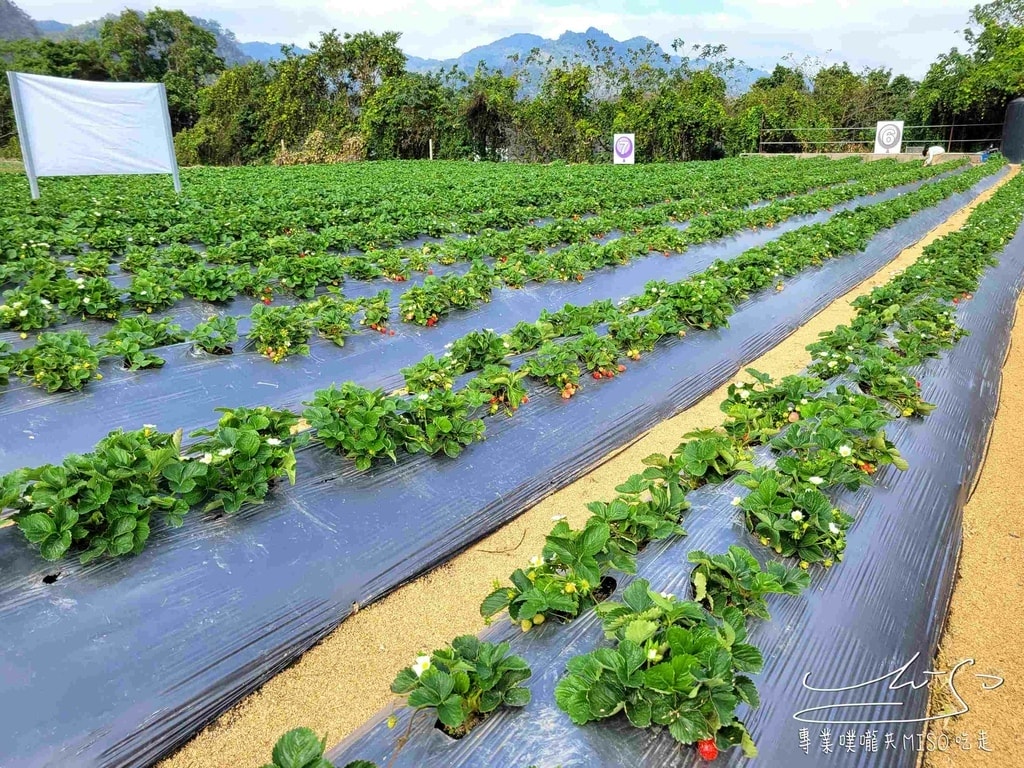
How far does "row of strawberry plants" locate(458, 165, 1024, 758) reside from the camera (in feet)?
5.59

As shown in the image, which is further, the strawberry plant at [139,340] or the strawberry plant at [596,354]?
the strawberry plant at [596,354]

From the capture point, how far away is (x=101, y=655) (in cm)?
218

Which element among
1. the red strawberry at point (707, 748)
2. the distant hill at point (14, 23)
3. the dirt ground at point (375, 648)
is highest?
the distant hill at point (14, 23)

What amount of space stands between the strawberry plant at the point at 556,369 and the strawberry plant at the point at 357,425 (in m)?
1.22

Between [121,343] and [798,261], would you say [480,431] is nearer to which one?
[121,343]

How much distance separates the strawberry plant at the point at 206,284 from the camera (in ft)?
19.0

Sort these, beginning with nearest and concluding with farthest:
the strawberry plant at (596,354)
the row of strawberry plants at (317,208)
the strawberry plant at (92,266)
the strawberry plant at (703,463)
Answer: the strawberry plant at (703,463)
the strawberry plant at (596,354)
the strawberry plant at (92,266)
the row of strawberry plants at (317,208)

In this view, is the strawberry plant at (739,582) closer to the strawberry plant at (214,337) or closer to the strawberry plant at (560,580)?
the strawberry plant at (560,580)

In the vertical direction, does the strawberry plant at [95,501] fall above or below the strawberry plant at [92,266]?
below

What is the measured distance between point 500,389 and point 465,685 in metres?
2.45

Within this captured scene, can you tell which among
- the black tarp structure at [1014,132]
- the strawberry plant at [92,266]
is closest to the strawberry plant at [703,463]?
the strawberry plant at [92,266]

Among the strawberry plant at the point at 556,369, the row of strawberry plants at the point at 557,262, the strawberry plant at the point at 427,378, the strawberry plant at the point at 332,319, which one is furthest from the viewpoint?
the row of strawberry plants at the point at 557,262

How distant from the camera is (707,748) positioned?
5.48 ft

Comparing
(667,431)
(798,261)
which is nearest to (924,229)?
(798,261)
